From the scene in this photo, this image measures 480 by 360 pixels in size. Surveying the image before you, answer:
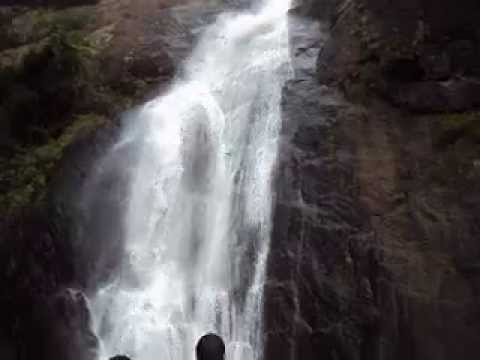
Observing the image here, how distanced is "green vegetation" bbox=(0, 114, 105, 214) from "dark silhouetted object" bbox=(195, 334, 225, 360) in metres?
8.26

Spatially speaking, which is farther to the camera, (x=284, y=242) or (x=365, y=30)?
(x=365, y=30)

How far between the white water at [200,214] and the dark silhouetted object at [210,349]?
21.2 feet

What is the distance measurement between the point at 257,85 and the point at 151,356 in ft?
19.5

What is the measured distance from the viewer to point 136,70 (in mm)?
13883

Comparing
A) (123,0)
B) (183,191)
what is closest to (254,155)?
(183,191)

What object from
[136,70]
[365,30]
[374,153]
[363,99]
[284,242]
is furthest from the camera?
[136,70]

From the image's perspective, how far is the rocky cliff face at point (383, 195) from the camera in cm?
930

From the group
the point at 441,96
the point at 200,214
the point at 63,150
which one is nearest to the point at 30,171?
the point at 63,150

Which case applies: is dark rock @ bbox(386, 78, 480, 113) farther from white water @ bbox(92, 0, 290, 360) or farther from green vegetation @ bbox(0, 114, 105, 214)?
green vegetation @ bbox(0, 114, 105, 214)

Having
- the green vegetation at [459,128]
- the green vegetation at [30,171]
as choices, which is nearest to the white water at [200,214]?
the green vegetation at [30,171]

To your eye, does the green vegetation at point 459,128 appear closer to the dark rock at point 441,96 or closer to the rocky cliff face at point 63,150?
the dark rock at point 441,96

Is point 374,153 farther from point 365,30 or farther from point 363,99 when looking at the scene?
point 365,30

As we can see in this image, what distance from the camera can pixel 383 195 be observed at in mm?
10391

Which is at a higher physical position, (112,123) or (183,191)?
(112,123)
